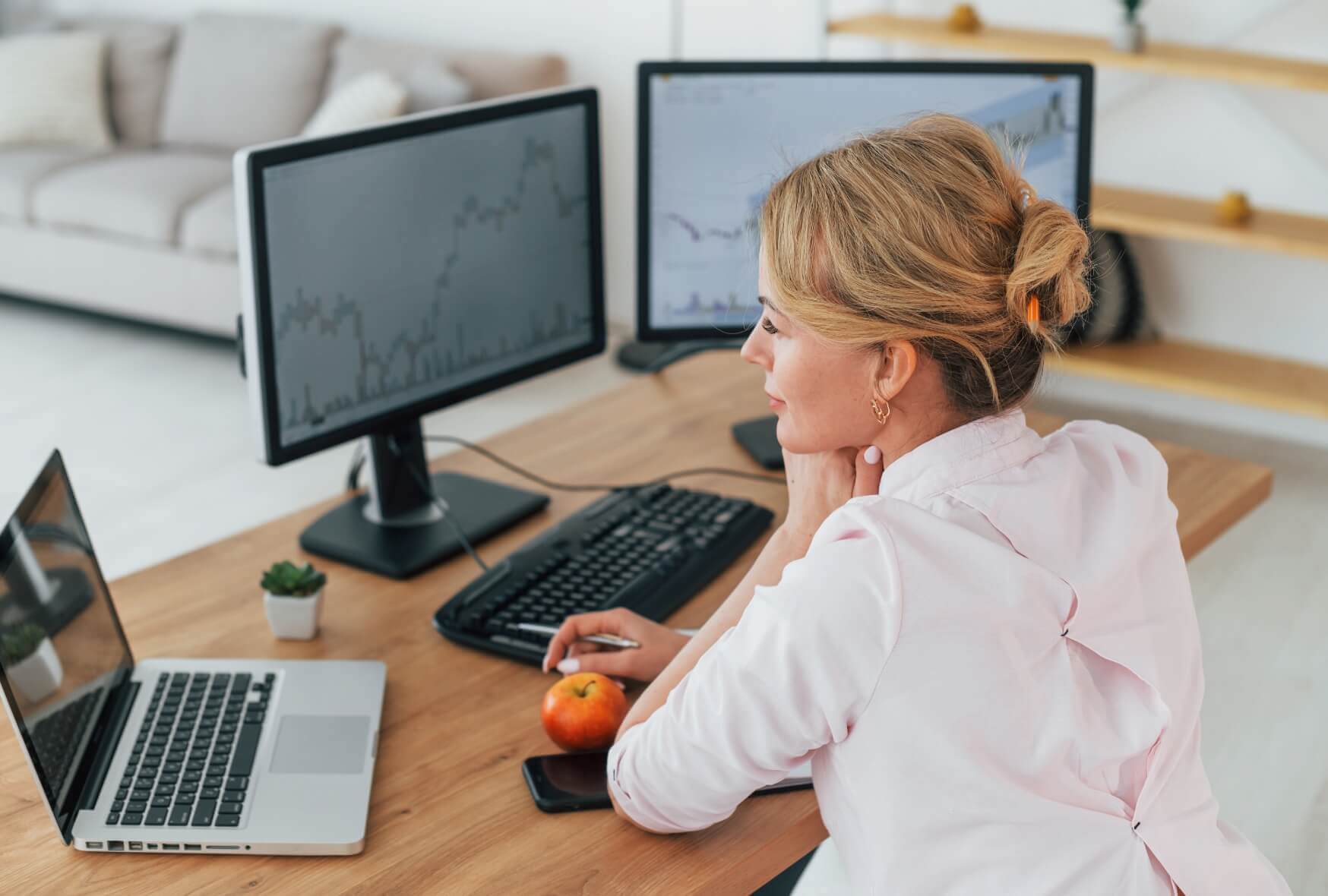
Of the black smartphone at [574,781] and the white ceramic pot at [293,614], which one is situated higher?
the white ceramic pot at [293,614]

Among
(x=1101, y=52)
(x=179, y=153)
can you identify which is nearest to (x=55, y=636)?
(x=1101, y=52)

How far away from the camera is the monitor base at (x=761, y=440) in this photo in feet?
6.05

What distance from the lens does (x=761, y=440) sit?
1.89 meters

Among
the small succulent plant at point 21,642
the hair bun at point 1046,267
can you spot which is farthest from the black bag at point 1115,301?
the small succulent plant at point 21,642

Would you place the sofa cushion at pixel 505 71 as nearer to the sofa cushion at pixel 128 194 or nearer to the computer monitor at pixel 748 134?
the sofa cushion at pixel 128 194

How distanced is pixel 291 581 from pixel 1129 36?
288cm

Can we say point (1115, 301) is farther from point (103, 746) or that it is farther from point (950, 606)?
point (103, 746)

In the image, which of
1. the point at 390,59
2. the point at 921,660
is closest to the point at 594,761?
the point at 921,660

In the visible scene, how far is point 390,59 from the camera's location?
4.50 metres

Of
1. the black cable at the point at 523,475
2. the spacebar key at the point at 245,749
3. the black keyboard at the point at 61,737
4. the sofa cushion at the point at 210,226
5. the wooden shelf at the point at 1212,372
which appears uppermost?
the black keyboard at the point at 61,737

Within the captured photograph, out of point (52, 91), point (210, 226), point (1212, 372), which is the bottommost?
point (1212, 372)

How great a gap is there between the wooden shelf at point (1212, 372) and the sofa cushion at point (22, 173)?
324 centimetres

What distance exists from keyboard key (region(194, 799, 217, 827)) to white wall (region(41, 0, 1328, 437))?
3339 mm

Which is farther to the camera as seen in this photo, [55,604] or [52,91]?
[52,91]
